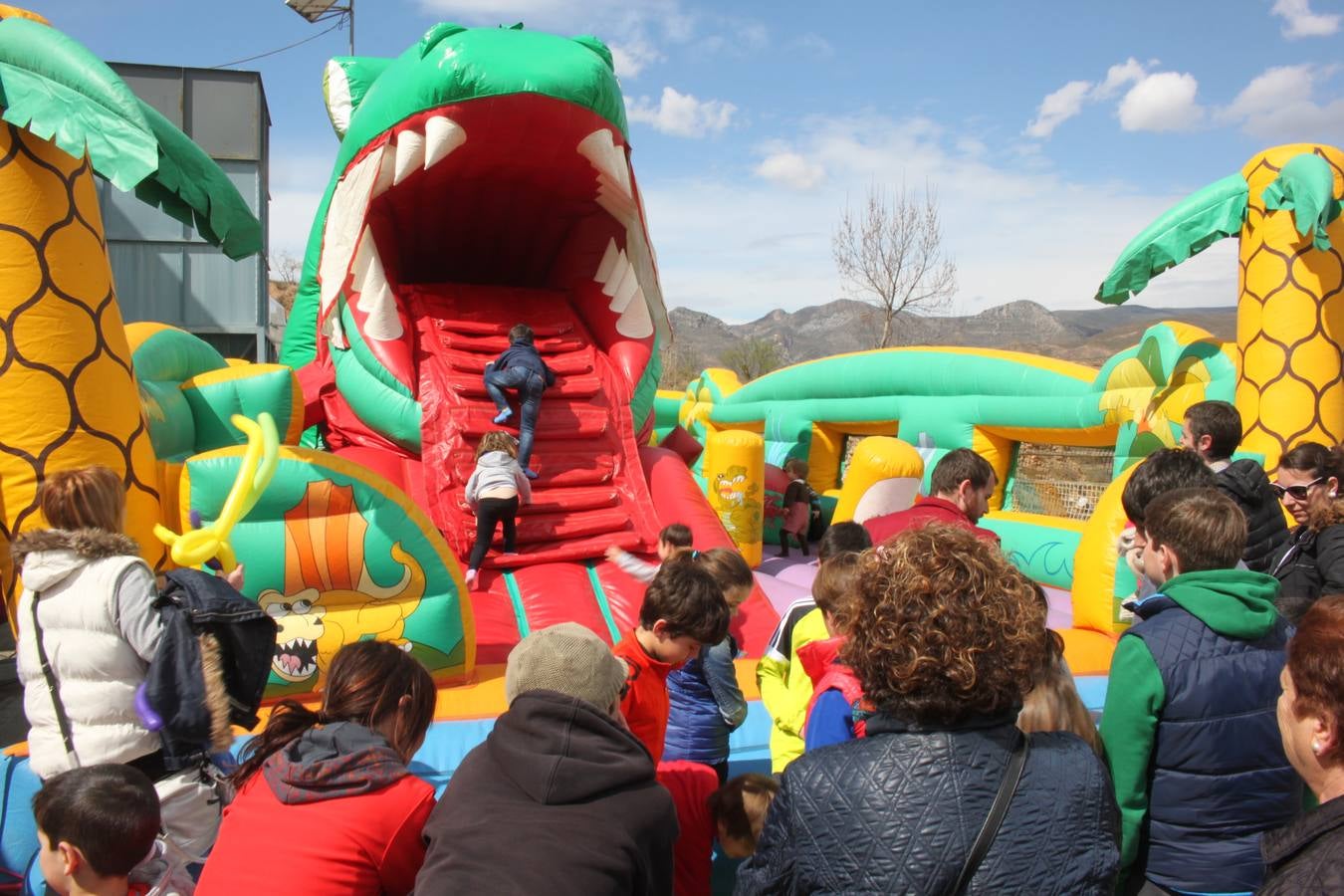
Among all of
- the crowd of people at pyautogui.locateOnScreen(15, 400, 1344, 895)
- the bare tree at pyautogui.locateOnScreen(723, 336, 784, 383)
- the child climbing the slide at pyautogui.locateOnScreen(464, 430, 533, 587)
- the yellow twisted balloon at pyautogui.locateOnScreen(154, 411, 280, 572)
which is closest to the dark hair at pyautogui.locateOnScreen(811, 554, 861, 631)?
the crowd of people at pyautogui.locateOnScreen(15, 400, 1344, 895)

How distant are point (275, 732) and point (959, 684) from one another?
3.18ft

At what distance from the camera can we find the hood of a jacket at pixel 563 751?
114 cm

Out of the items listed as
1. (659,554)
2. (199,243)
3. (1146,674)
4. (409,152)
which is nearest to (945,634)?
(1146,674)

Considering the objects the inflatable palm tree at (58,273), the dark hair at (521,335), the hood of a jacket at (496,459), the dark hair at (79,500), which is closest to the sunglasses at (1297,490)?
the hood of a jacket at (496,459)

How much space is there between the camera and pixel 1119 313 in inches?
2822

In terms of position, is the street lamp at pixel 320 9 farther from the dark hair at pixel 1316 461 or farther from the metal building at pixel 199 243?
the dark hair at pixel 1316 461

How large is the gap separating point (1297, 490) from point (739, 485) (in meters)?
2.92

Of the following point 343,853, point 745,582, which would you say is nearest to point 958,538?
point 343,853

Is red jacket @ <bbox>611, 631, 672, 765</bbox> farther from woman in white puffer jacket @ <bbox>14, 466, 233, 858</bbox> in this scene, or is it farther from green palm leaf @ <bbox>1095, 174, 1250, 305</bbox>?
green palm leaf @ <bbox>1095, 174, 1250, 305</bbox>

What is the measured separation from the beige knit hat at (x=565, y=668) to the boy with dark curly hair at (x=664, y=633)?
1.32 ft

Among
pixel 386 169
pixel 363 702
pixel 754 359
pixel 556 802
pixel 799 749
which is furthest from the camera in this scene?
pixel 754 359

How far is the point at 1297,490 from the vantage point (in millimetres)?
2584

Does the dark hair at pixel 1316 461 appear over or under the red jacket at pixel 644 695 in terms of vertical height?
over

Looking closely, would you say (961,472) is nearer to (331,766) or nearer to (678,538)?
(678,538)
